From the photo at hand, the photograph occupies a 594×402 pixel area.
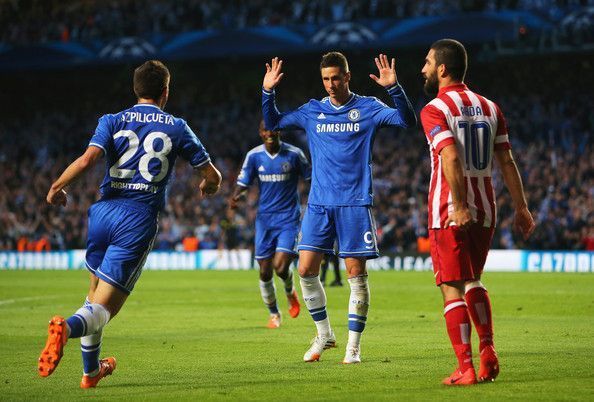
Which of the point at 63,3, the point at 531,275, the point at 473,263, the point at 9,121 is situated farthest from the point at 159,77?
the point at 9,121

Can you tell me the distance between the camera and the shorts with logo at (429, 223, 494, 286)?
748cm

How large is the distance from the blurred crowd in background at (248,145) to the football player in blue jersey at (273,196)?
8.02 metres

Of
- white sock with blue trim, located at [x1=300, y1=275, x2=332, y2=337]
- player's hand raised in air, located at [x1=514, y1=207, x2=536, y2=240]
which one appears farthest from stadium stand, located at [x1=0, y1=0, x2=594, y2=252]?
player's hand raised in air, located at [x1=514, y1=207, x2=536, y2=240]

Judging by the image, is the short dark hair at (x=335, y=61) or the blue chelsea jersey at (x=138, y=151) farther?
the short dark hair at (x=335, y=61)

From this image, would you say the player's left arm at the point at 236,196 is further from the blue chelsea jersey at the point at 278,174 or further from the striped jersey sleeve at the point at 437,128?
Answer: the striped jersey sleeve at the point at 437,128

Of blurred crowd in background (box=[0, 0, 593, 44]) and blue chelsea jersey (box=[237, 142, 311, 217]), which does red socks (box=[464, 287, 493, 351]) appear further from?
blurred crowd in background (box=[0, 0, 593, 44])

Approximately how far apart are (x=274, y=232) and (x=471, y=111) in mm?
6858

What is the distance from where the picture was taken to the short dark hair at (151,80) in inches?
311

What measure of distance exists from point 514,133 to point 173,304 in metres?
21.1

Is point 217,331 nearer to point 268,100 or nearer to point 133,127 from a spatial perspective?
point 268,100

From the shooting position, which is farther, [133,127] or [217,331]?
[217,331]

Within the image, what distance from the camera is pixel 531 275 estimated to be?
88.1 ft

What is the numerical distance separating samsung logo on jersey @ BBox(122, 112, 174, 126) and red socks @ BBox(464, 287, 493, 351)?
256cm

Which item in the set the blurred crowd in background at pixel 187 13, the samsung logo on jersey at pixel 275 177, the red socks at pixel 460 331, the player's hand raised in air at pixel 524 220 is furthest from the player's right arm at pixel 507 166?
the blurred crowd in background at pixel 187 13
